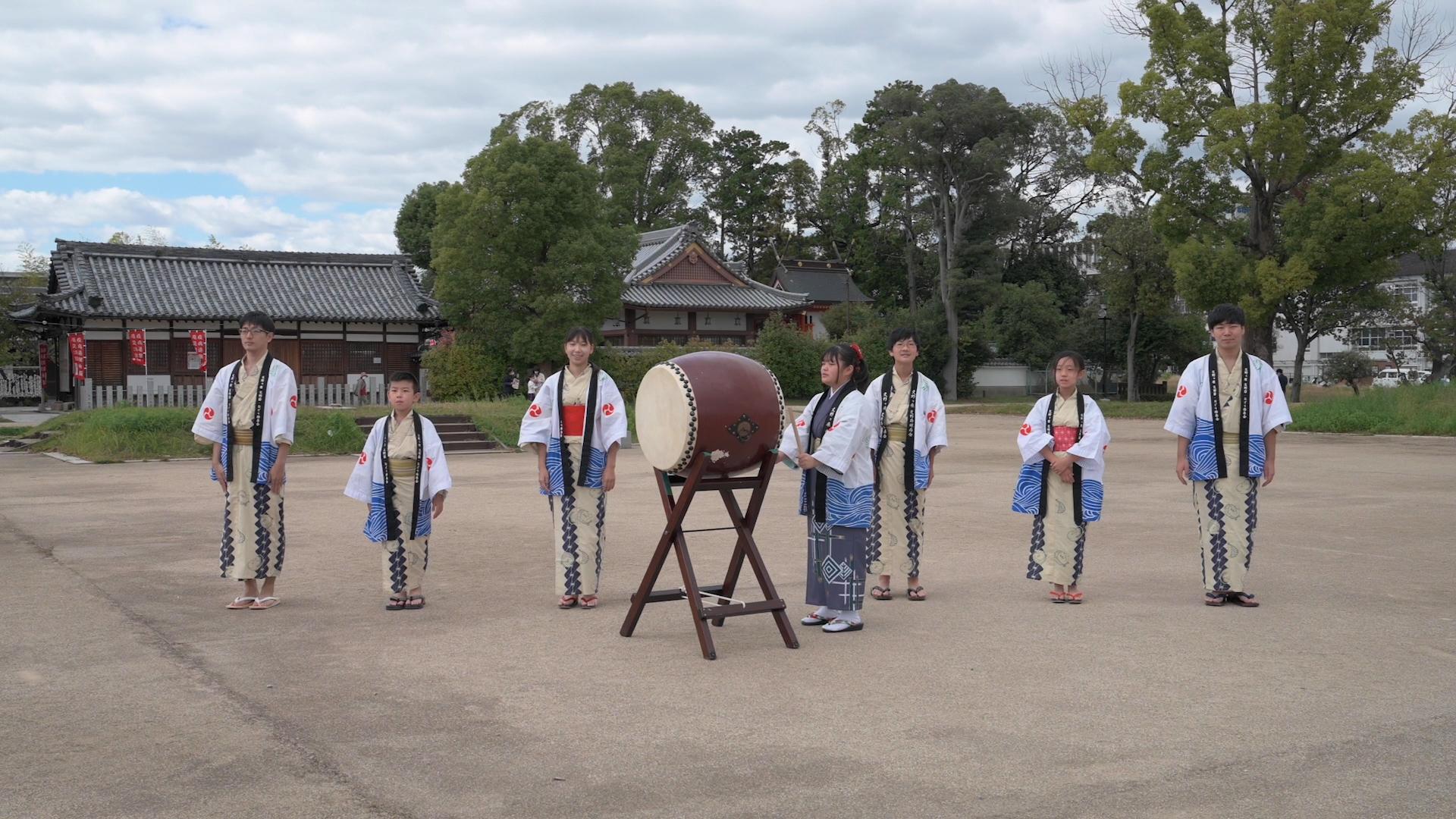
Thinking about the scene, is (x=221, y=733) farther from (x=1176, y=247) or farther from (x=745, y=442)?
(x=1176, y=247)

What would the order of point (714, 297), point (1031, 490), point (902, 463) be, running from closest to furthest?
point (1031, 490), point (902, 463), point (714, 297)

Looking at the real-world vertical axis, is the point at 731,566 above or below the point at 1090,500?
below

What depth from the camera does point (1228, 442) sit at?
727cm

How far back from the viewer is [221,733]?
4.59m

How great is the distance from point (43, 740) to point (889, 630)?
162 inches

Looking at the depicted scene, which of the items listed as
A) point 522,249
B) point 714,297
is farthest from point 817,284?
point 522,249

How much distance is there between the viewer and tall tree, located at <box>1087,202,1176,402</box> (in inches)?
1590

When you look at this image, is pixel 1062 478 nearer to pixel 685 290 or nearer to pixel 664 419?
pixel 664 419

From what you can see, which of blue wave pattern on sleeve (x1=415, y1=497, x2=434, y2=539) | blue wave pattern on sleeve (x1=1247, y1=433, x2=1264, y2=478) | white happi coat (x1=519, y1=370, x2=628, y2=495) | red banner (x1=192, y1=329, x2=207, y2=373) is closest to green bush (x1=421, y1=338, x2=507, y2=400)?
red banner (x1=192, y1=329, x2=207, y2=373)

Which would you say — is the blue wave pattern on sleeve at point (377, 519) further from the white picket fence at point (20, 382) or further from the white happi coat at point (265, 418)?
the white picket fence at point (20, 382)

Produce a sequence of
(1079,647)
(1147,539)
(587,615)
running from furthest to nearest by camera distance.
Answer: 1. (1147,539)
2. (587,615)
3. (1079,647)

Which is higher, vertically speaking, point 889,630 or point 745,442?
point 745,442

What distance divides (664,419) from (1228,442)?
361 centimetres

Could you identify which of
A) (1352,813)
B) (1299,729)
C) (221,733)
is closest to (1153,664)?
(1299,729)
